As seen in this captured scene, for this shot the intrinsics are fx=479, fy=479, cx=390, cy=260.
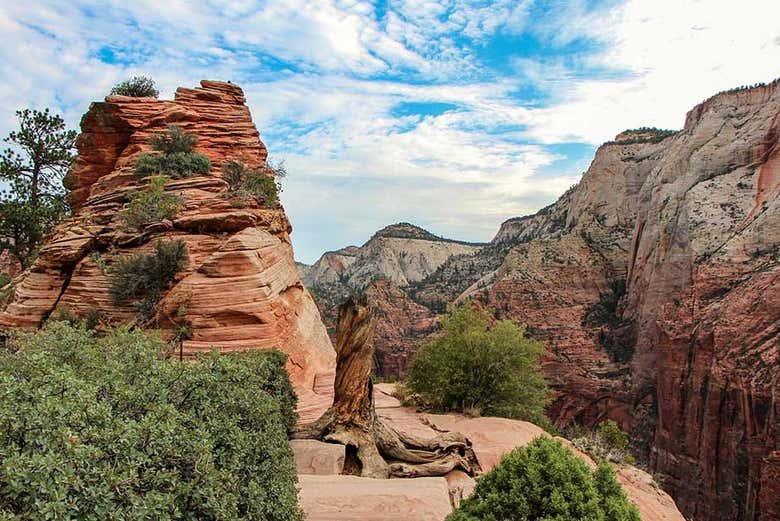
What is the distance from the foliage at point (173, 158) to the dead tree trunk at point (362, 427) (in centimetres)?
1083

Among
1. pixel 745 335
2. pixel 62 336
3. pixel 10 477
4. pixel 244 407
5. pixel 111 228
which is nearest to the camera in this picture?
pixel 10 477

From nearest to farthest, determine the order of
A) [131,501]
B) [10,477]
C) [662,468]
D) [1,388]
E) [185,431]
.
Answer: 1. [10,477]
2. [131,501]
3. [1,388]
4. [185,431]
5. [662,468]

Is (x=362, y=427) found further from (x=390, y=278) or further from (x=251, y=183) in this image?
(x=390, y=278)

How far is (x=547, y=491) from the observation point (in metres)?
4.27

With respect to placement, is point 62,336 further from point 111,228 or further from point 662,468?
point 662,468

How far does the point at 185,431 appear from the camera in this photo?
331 centimetres

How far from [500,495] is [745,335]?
33955mm

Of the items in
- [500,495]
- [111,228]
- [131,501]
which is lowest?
[500,495]

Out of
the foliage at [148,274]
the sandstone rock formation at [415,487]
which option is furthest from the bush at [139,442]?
the foliage at [148,274]

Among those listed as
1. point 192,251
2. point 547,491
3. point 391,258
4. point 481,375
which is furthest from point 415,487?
point 391,258

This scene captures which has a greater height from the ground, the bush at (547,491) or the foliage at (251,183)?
the foliage at (251,183)

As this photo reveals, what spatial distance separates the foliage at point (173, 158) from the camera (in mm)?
15984

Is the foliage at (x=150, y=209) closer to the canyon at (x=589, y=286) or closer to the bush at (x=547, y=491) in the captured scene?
the canyon at (x=589, y=286)

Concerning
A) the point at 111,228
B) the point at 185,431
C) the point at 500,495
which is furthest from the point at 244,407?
the point at 111,228
